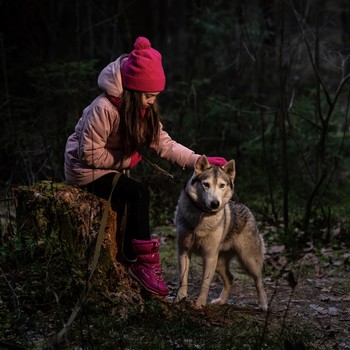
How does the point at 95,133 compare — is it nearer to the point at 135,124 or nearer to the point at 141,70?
the point at 135,124

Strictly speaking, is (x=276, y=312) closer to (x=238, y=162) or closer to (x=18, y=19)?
(x=238, y=162)

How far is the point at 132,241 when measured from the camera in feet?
16.3

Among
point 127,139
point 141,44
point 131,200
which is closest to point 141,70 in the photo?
point 141,44

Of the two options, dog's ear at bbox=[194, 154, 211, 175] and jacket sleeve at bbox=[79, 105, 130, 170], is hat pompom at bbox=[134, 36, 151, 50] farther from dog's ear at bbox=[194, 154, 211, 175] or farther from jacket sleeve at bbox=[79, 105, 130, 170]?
dog's ear at bbox=[194, 154, 211, 175]

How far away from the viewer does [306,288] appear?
710cm

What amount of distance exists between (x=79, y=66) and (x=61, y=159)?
1.77 meters

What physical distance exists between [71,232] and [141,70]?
60.0 inches

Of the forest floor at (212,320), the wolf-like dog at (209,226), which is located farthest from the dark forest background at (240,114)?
the wolf-like dog at (209,226)

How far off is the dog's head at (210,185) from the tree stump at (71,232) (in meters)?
0.93

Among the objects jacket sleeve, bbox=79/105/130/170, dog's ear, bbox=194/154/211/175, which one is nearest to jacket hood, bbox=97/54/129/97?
jacket sleeve, bbox=79/105/130/170

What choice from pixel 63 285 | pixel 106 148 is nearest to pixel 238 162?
pixel 106 148

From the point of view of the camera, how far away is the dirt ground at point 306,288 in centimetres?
569

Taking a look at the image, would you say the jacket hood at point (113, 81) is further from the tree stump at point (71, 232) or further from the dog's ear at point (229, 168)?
the dog's ear at point (229, 168)

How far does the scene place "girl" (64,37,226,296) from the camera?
4.93 metres
